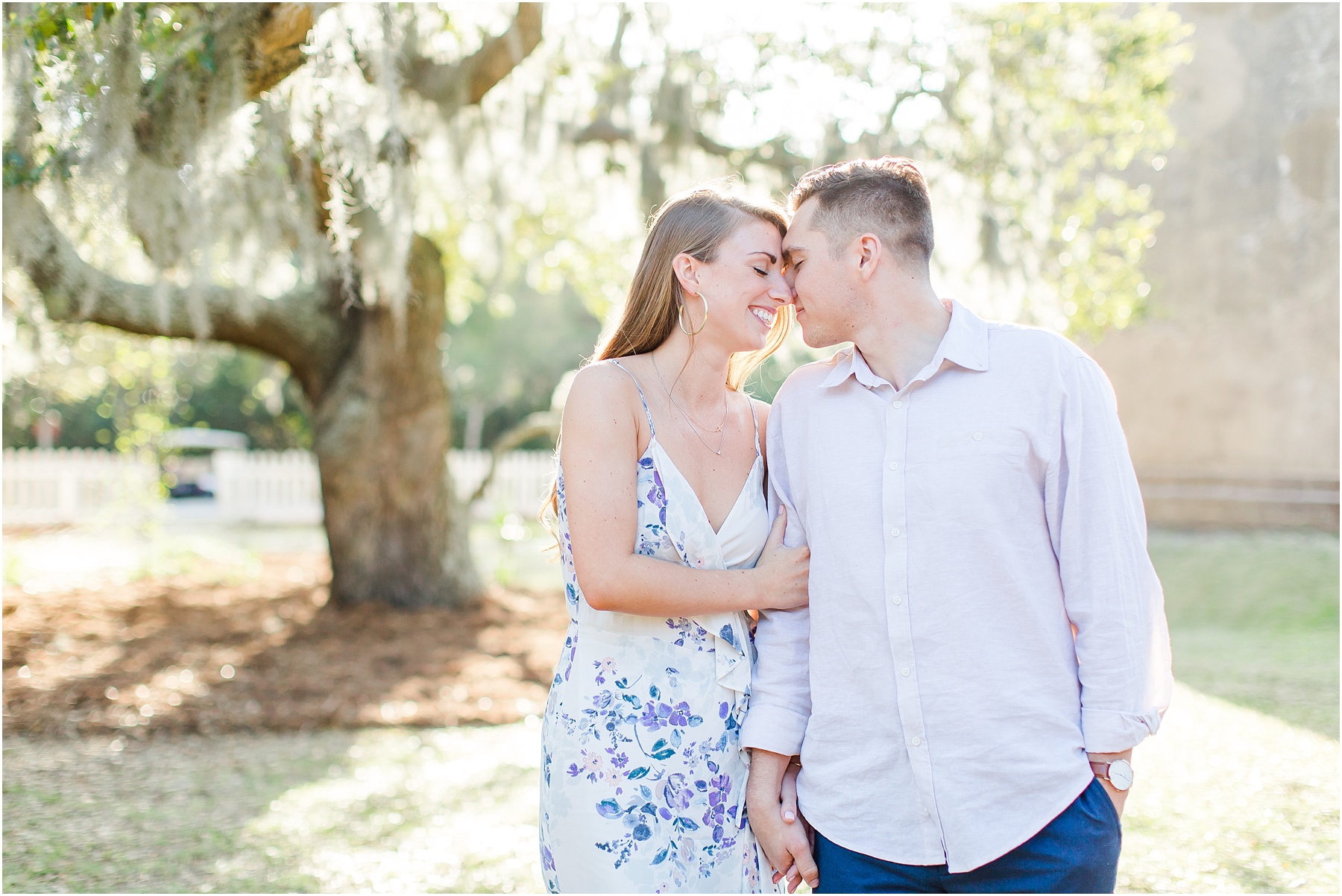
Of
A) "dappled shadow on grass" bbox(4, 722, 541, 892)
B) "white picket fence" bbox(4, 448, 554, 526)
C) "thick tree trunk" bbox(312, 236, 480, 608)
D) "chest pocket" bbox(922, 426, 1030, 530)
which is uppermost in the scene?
"chest pocket" bbox(922, 426, 1030, 530)

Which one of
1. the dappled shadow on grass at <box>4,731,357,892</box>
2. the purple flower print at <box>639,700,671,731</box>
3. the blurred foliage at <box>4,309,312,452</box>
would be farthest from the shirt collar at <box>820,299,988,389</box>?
the blurred foliage at <box>4,309,312,452</box>

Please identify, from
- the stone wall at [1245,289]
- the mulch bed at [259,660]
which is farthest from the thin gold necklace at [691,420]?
the stone wall at [1245,289]

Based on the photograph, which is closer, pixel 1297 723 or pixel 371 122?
pixel 371 122

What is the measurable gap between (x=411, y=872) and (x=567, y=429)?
7.13 ft

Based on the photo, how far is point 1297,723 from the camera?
184 inches

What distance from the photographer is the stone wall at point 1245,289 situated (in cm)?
1044

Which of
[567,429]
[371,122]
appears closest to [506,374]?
[371,122]

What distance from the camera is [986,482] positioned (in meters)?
1.59

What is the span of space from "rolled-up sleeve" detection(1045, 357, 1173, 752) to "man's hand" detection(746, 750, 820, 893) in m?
0.53

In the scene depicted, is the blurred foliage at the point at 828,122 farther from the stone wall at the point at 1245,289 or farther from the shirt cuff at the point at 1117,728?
the shirt cuff at the point at 1117,728

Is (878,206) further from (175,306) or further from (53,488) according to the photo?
(53,488)

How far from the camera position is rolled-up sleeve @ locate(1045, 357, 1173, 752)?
154cm

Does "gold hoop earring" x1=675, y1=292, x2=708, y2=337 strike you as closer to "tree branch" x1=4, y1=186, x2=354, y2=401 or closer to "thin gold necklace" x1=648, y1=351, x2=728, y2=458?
"thin gold necklace" x1=648, y1=351, x2=728, y2=458

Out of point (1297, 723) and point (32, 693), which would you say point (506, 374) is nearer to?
point (32, 693)
